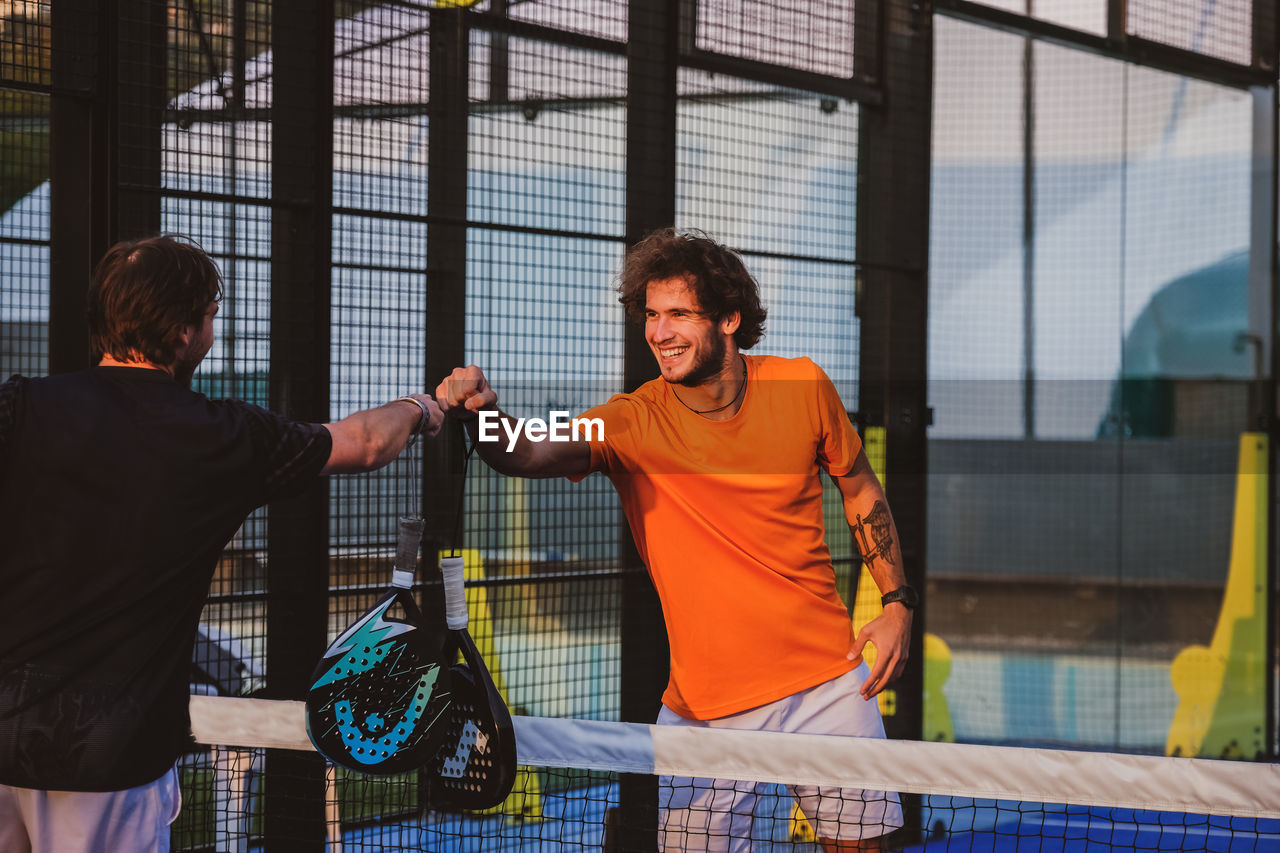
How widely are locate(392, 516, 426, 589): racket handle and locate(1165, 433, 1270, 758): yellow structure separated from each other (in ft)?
13.5

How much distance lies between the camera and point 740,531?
2.52m

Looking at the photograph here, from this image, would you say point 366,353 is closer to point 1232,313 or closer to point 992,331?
point 992,331

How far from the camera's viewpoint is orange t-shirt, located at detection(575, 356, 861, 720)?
2.47m

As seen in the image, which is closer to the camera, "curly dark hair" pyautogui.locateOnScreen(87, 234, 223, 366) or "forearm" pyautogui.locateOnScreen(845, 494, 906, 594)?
"curly dark hair" pyautogui.locateOnScreen(87, 234, 223, 366)

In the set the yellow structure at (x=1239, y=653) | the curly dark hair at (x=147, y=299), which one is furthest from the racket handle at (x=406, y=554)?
the yellow structure at (x=1239, y=653)

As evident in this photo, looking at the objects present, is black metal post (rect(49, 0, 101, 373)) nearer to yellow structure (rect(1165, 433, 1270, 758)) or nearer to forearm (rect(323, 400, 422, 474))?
forearm (rect(323, 400, 422, 474))

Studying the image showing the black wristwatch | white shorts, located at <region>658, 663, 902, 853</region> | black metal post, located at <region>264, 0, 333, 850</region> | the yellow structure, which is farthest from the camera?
the yellow structure

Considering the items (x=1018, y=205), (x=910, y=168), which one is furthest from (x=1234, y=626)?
(x=910, y=168)

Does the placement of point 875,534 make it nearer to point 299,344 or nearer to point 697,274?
point 697,274

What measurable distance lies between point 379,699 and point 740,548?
2.83 ft

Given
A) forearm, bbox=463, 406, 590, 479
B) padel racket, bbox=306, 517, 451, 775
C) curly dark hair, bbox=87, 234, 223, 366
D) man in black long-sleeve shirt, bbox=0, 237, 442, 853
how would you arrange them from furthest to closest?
forearm, bbox=463, 406, 590, 479 → padel racket, bbox=306, 517, 451, 775 → curly dark hair, bbox=87, 234, 223, 366 → man in black long-sleeve shirt, bbox=0, 237, 442, 853

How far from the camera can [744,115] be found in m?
3.95
